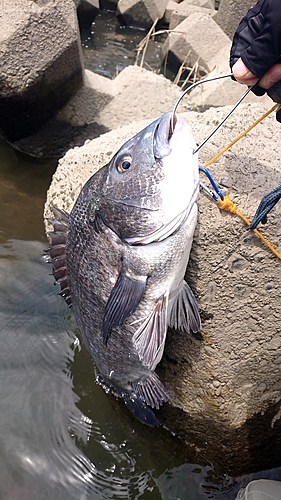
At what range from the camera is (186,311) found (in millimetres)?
2305

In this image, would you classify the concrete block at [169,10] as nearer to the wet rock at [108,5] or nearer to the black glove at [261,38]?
the wet rock at [108,5]

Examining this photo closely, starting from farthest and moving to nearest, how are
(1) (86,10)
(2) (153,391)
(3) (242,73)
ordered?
(1) (86,10) < (2) (153,391) < (3) (242,73)

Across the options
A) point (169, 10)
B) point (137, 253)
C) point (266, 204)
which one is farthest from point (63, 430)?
point (169, 10)

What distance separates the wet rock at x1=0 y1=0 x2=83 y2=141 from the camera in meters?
4.39

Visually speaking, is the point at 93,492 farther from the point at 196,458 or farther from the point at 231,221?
the point at 231,221

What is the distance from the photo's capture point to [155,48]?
10680 mm

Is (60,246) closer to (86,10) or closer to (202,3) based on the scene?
(86,10)

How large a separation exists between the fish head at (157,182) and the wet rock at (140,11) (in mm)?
10819

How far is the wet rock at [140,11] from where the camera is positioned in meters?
11.6

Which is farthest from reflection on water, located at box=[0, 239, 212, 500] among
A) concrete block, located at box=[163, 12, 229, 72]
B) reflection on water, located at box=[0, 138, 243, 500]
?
concrete block, located at box=[163, 12, 229, 72]

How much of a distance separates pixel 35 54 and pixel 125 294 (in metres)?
3.19

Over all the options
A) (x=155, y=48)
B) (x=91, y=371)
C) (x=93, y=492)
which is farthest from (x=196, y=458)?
(x=155, y=48)

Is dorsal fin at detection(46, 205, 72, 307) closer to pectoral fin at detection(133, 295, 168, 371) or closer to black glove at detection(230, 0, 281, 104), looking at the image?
pectoral fin at detection(133, 295, 168, 371)

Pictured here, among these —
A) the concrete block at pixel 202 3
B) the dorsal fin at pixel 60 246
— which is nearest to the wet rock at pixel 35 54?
the dorsal fin at pixel 60 246
